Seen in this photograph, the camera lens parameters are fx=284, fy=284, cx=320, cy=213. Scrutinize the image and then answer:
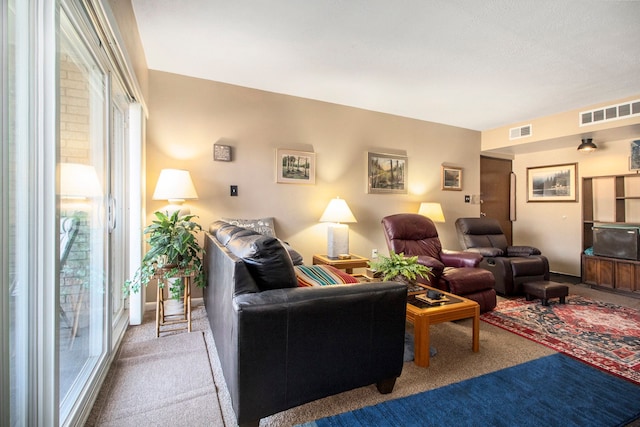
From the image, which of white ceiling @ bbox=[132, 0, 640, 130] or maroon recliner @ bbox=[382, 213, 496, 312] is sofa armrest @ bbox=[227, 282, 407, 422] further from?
white ceiling @ bbox=[132, 0, 640, 130]

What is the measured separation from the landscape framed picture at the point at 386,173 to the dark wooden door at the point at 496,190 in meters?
1.89

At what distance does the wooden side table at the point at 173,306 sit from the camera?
234cm

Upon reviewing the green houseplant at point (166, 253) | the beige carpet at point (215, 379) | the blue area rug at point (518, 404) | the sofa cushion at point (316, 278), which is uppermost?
the green houseplant at point (166, 253)

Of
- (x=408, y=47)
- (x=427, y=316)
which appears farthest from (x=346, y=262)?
(x=408, y=47)

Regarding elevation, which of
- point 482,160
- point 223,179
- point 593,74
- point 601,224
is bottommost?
point 601,224

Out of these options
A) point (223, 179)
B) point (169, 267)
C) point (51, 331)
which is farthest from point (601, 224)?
point (51, 331)

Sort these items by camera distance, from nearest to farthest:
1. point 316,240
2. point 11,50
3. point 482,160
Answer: point 11,50 → point 316,240 → point 482,160

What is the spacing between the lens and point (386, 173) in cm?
427

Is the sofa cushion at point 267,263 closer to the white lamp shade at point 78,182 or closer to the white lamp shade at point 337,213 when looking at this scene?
the white lamp shade at point 78,182

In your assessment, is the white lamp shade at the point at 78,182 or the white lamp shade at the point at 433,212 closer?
the white lamp shade at the point at 78,182

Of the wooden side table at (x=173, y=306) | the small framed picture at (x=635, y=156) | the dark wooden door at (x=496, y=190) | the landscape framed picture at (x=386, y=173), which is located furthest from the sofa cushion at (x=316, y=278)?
the small framed picture at (x=635, y=156)

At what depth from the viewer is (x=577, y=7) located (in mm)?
2023

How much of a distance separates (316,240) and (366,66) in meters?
2.15

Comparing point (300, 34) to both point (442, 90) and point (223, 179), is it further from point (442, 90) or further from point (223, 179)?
point (442, 90)
